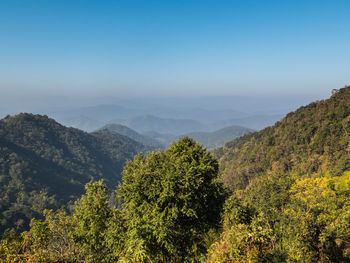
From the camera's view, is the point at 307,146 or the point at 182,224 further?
the point at 307,146

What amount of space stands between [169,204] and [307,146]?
89.8 m

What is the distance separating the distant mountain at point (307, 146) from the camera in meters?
76.4

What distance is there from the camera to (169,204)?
17594mm

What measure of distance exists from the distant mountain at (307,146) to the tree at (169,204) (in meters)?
56.6

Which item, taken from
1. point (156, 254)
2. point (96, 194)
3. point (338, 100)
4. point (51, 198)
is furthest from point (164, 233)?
point (51, 198)

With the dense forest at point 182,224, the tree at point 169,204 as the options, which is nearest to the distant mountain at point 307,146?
the dense forest at point 182,224

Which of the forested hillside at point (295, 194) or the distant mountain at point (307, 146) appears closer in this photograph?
the forested hillside at point (295, 194)

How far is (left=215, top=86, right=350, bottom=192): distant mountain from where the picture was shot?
251ft

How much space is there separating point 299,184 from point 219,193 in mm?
16301

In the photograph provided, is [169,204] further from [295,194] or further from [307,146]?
[307,146]

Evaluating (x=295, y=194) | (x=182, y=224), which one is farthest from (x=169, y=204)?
(x=295, y=194)

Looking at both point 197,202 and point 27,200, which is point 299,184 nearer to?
point 197,202

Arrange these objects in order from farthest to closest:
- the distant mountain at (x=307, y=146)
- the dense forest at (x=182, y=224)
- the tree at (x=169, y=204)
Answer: the distant mountain at (x=307, y=146)
the tree at (x=169, y=204)
the dense forest at (x=182, y=224)

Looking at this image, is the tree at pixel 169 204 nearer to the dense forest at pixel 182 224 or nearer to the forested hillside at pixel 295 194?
the dense forest at pixel 182 224
